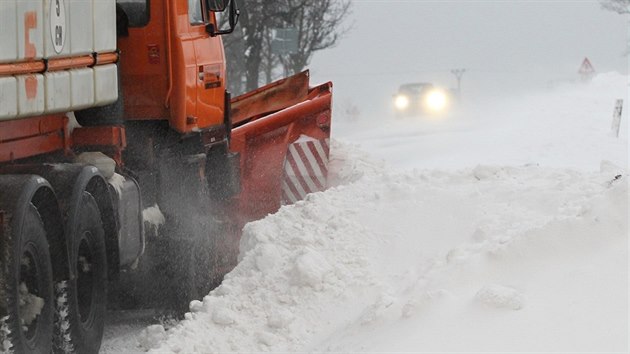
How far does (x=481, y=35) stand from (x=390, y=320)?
116 metres

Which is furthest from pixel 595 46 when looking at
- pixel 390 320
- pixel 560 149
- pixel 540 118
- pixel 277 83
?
pixel 390 320

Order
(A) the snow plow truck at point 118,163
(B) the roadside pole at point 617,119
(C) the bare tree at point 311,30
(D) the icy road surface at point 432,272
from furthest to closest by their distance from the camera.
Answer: (C) the bare tree at point 311,30 < (B) the roadside pole at point 617,119 < (A) the snow plow truck at point 118,163 < (D) the icy road surface at point 432,272

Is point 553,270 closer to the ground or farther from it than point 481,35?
farther from it

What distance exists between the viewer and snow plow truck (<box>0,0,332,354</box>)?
6.21m

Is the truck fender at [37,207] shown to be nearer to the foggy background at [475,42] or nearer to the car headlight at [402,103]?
the car headlight at [402,103]

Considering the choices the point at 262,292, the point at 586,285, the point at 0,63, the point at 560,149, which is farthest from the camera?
the point at 560,149

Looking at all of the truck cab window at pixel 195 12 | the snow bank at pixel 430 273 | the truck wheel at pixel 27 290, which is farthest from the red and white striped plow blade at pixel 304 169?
the truck wheel at pixel 27 290

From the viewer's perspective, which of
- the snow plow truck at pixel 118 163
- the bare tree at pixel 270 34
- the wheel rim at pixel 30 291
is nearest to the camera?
the snow plow truck at pixel 118 163

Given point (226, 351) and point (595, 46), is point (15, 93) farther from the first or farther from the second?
point (595, 46)

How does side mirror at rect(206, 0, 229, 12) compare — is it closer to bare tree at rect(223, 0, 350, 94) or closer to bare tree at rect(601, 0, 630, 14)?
bare tree at rect(223, 0, 350, 94)

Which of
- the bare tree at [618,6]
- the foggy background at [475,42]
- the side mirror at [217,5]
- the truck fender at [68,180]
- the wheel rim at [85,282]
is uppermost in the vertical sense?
the side mirror at [217,5]

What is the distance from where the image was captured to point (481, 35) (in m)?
121

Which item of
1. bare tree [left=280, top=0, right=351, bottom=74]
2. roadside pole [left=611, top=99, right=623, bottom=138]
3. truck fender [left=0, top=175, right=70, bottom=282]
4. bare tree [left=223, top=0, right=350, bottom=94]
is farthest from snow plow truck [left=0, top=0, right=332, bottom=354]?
bare tree [left=280, top=0, right=351, bottom=74]

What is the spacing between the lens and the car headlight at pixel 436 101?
131 ft
